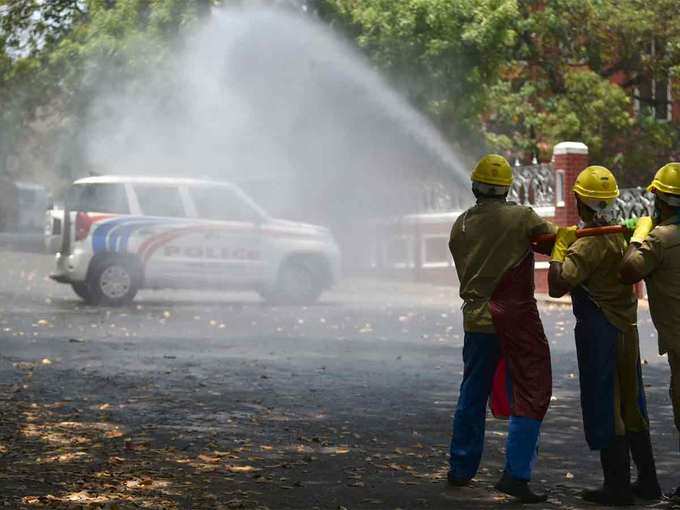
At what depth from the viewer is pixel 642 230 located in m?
7.19

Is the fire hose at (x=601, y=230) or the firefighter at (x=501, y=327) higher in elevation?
the fire hose at (x=601, y=230)

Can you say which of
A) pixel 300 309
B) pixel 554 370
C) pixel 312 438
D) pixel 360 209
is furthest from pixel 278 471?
pixel 360 209

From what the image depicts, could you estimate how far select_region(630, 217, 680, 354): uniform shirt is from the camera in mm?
7137

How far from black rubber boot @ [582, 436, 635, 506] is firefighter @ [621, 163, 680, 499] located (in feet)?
0.79

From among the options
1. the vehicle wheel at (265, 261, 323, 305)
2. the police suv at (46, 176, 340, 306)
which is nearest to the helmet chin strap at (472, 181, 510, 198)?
the police suv at (46, 176, 340, 306)

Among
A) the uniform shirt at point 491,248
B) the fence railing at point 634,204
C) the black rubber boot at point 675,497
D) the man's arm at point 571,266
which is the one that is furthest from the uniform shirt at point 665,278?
the fence railing at point 634,204

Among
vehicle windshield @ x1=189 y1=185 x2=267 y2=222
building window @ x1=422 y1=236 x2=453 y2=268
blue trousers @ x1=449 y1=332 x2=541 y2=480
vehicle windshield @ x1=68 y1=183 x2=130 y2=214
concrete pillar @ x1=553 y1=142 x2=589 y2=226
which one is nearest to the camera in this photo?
blue trousers @ x1=449 y1=332 x2=541 y2=480

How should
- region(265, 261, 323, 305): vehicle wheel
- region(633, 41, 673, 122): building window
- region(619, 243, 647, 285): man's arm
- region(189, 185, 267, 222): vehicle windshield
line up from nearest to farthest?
region(619, 243, 647, 285): man's arm → region(189, 185, 267, 222): vehicle windshield → region(265, 261, 323, 305): vehicle wheel → region(633, 41, 673, 122): building window

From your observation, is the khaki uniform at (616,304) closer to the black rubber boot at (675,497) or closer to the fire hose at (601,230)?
the fire hose at (601,230)

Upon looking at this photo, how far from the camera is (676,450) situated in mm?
9180

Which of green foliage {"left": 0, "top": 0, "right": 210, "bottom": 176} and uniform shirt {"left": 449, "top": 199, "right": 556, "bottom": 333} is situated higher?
green foliage {"left": 0, "top": 0, "right": 210, "bottom": 176}

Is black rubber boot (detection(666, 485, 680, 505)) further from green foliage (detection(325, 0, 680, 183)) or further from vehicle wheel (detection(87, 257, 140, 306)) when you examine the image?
green foliage (detection(325, 0, 680, 183))

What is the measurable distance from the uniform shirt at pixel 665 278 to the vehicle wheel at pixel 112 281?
570 inches

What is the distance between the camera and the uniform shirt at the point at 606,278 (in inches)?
281
